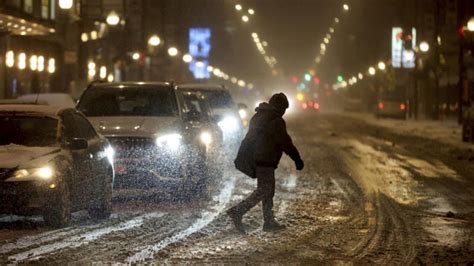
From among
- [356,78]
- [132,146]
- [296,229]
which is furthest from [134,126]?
[356,78]

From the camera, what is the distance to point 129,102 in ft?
59.9

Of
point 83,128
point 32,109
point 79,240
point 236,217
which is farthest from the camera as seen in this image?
point 83,128

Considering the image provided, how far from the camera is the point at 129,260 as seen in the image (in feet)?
33.7

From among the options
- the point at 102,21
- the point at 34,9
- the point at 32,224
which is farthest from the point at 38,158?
the point at 102,21

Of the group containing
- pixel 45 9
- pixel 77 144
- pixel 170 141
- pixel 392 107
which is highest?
pixel 45 9

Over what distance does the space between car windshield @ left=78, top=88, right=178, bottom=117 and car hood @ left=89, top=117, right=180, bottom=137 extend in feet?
1.74

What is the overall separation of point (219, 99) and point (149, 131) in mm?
10683

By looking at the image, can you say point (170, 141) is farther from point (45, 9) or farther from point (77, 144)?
point (45, 9)

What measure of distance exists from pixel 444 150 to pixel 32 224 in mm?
21509

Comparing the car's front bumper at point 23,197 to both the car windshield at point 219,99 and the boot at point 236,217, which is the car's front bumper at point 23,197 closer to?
the boot at point 236,217

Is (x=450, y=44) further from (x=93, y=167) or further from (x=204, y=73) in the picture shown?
(x=93, y=167)

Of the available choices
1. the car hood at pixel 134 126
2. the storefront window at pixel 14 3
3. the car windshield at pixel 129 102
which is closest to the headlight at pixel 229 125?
the car windshield at pixel 129 102

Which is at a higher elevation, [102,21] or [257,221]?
[102,21]

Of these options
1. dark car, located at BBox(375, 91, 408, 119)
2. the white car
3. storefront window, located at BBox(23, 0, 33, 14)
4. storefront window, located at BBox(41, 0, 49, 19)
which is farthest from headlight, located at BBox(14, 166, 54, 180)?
dark car, located at BBox(375, 91, 408, 119)
